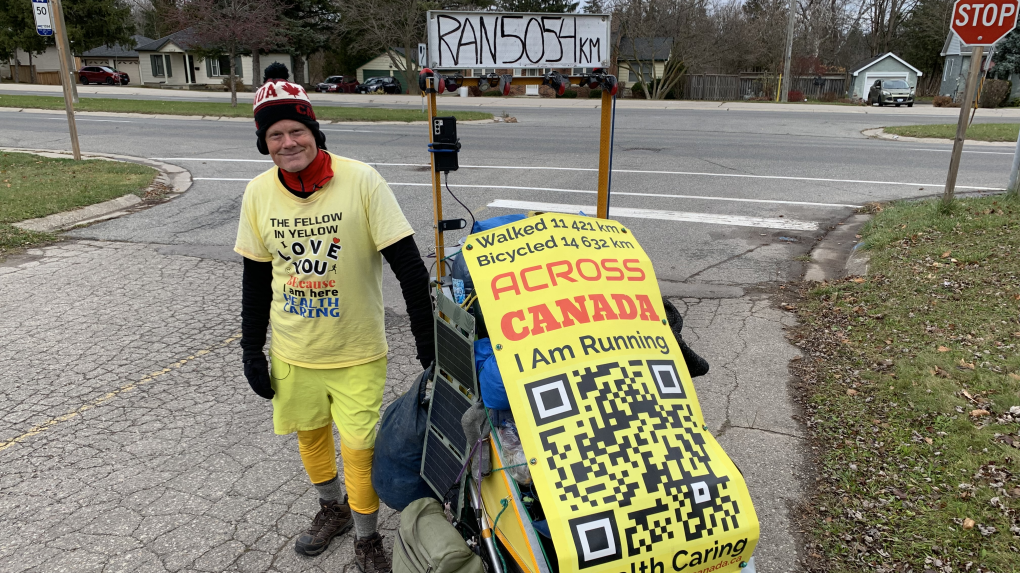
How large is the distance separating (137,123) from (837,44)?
4845 cm

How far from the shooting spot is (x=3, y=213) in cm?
812

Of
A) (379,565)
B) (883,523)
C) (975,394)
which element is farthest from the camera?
(975,394)

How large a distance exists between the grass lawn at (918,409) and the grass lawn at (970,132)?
11200mm

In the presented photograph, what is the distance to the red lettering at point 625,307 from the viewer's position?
220cm

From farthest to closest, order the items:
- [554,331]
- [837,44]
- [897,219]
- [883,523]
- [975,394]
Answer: [837,44], [897,219], [975,394], [883,523], [554,331]

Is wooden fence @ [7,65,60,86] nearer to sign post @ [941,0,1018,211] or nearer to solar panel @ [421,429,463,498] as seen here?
sign post @ [941,0,1018,211]

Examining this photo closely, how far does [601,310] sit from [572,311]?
0.32ft

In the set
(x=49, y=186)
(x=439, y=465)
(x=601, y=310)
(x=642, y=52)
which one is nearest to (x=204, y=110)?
(x=49, y=186)

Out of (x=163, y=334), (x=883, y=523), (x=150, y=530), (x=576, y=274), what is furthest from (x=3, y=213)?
(x=883, y=523)

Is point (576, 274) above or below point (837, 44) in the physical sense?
below

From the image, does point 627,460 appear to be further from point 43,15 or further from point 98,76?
point 98,76

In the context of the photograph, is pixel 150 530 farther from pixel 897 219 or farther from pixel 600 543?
pixel 897 219

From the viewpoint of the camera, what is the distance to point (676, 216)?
870 cm

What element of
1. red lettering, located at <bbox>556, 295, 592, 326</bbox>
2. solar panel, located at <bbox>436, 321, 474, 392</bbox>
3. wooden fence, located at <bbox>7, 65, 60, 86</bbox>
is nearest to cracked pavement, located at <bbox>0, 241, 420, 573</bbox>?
solar panel, located at <bbox>436, 321, 474, 392</bbox>
